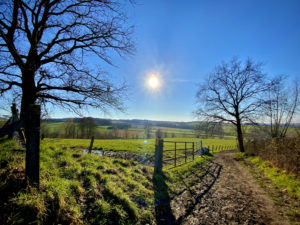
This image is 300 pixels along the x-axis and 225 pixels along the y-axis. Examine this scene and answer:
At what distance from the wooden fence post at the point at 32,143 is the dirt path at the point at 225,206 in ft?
12.6

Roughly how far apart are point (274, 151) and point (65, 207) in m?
12.0

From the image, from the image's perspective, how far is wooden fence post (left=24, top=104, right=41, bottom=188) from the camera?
2748 mm

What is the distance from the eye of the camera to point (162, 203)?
4.25m

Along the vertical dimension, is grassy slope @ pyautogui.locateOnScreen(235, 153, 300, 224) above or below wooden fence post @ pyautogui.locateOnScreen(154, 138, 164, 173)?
below

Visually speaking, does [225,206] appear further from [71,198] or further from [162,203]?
[71,198]

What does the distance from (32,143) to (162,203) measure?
4.12 m

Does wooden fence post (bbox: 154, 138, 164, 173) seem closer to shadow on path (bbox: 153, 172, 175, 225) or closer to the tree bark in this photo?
shadow on path (bbox: 153, 172, 175, 225)

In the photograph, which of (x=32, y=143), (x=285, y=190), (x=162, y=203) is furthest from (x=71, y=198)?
(x=285, y=190)

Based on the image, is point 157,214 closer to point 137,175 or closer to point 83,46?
point 137,175

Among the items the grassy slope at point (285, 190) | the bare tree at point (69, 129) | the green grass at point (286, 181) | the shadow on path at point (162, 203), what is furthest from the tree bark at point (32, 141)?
the bare tree at point (69, 129)

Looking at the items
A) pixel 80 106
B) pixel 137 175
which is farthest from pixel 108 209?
pixel 80 106

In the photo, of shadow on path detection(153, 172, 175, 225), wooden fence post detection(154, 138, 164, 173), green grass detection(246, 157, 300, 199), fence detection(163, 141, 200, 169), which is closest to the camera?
shadow on path detection(153, 172, 175, 225)

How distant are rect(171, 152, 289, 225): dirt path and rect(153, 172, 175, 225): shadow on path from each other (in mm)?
191

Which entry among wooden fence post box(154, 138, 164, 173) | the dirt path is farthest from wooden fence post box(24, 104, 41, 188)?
wooden fence post box(154, 138, 164, 173)
